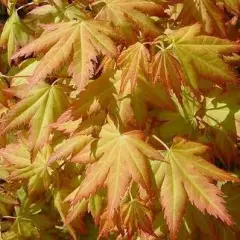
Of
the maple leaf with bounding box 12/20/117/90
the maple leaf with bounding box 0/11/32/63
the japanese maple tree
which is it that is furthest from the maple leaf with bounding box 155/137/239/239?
the maple leaf with bounding box 0/11/32/63

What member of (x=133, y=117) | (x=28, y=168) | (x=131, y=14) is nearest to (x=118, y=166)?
(x=133, y=117)

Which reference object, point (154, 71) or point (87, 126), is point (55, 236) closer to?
point (87, 126)

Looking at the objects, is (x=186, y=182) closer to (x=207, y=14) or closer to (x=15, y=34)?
(x=207, y=14)

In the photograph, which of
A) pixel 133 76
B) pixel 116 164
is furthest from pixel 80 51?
pixel 116 164

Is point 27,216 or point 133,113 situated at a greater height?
point 133,113

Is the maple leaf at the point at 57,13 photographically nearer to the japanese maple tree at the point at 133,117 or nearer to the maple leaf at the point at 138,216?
the japanese maple tree at the point at 133,117

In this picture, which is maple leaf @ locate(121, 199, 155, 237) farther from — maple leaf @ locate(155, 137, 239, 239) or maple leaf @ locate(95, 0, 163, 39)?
maple leaf @ locate(95, 0, 163, 39)
